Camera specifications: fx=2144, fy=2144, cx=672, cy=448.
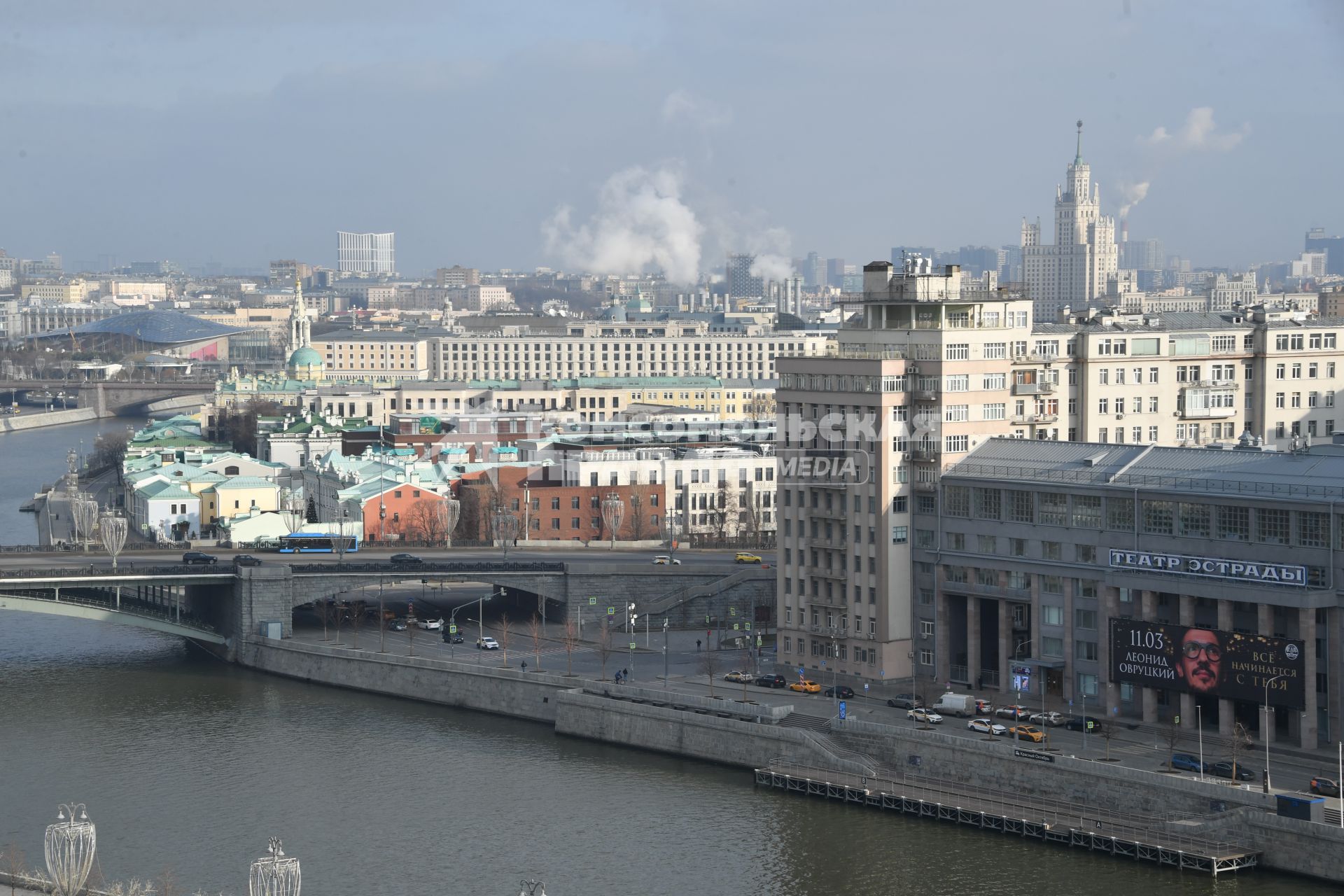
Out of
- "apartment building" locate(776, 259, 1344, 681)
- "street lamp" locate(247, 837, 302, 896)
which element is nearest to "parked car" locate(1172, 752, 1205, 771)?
"apartment building" locate(776, 259, 1344, 681)

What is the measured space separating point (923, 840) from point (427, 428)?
4537 cm

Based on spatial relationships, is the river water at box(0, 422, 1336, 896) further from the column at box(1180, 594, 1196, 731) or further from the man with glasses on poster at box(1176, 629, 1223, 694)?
the column at box(1180, 594, 1196, 731)

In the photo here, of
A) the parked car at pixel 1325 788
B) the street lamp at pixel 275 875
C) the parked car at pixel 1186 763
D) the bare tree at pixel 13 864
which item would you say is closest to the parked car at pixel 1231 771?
the parked car at pixel 1186 763

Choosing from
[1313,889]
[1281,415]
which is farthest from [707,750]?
[1281,415]

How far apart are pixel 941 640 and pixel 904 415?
416 cm

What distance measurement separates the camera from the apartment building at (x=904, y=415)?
129ft

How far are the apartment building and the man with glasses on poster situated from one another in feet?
21.3

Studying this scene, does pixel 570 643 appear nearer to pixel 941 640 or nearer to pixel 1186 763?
pixel 941 640

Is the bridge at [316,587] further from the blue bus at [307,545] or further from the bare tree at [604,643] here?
the blue bus at [307,545]

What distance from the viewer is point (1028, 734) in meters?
34.0

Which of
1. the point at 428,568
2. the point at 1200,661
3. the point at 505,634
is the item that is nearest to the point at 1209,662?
the point at 1200,661

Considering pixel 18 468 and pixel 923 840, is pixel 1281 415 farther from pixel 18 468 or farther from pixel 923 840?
pixel 18 468

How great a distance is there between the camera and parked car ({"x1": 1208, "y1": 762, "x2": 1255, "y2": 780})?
31172mm

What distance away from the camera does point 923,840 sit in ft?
105
